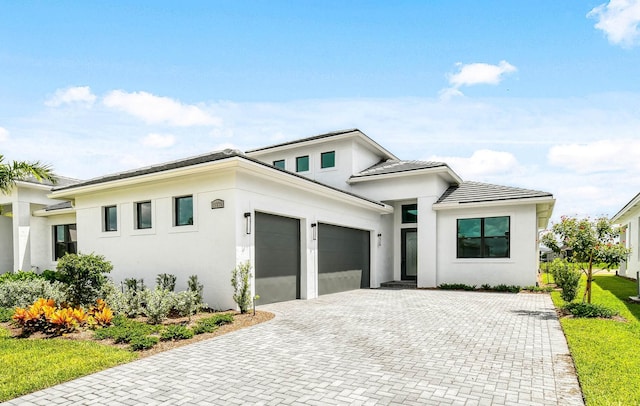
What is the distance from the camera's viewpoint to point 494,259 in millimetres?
16328

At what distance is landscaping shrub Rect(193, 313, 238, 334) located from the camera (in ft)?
25.6

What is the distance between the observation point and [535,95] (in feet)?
36.7

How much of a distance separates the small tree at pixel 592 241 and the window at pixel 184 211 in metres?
10.7

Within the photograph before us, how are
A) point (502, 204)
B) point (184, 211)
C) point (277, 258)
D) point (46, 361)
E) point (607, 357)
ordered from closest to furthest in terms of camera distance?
point (46, 361) < point (607, 357) < point (184, 211) < point (277, 258) < point (502, 204)

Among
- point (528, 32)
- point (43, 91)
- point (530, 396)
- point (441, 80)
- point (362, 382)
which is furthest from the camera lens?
point (441, 80)

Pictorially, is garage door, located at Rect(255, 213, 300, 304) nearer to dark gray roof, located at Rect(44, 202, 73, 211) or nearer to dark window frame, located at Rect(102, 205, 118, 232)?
dark window frame, located at Rect(102, 205, 118, 232)

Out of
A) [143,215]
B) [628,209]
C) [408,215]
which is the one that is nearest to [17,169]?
[143,215]

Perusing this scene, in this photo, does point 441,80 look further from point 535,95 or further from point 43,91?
point 43,91

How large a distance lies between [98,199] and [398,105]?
10826mm

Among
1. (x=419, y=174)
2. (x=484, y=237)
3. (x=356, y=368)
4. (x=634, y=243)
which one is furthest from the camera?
(x=634, y=243)

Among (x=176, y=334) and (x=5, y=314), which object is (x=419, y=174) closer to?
(x=176, y=334)

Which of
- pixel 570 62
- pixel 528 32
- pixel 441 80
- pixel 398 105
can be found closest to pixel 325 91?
pixel 398 105

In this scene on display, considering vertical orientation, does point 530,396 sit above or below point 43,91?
below

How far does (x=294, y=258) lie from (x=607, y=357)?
876 cm
